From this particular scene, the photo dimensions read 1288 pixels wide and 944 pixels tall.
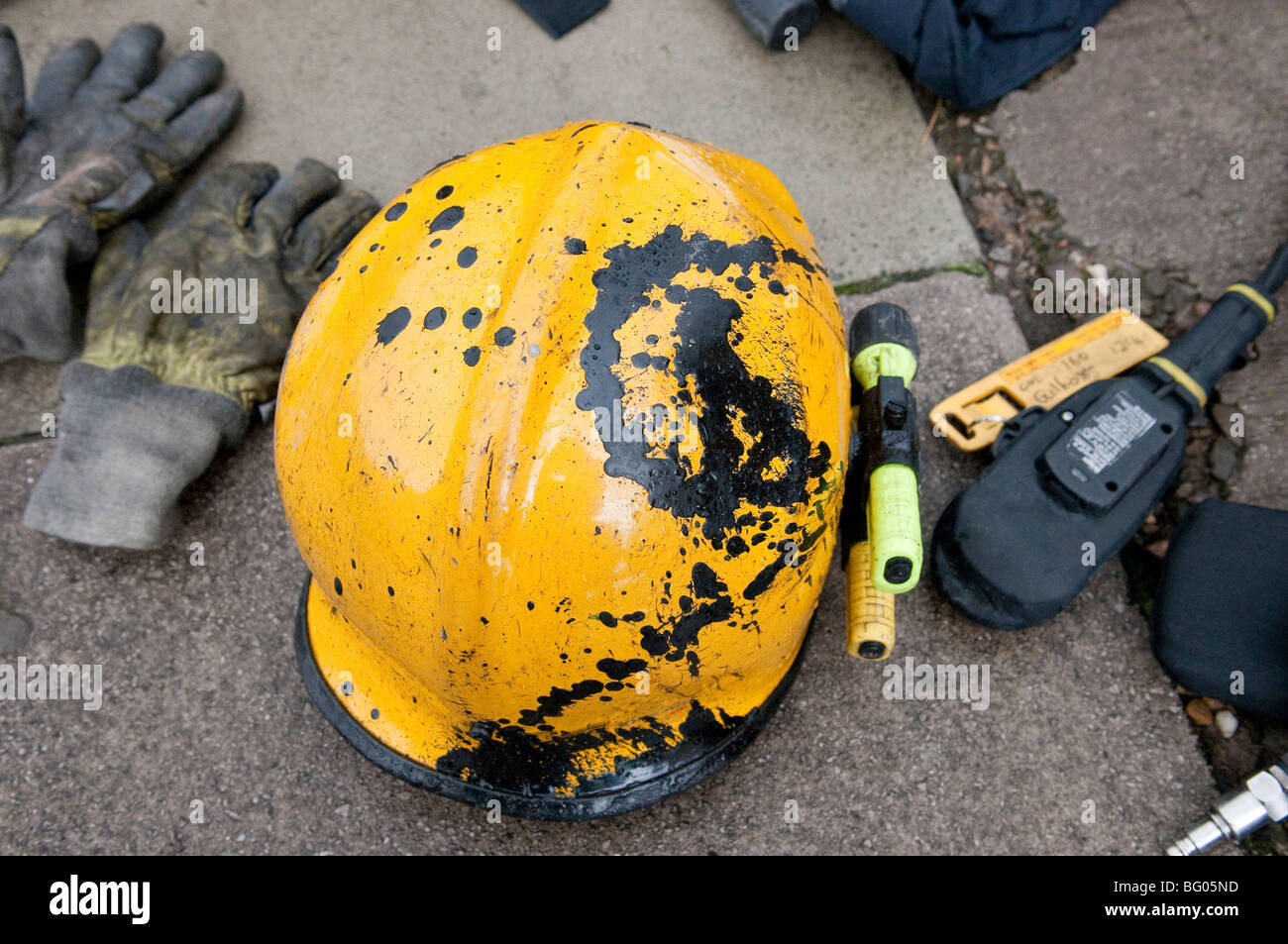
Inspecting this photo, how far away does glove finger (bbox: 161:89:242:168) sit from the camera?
2672mm

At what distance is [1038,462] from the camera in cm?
203

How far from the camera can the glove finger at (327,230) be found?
2486 millimetres

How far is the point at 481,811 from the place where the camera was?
6.34 ft

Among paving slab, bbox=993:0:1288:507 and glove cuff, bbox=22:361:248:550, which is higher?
paving slab, bbox=993:0:1288:507

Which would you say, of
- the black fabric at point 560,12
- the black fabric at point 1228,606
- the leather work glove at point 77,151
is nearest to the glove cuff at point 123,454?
the leather work glove at point 77,151

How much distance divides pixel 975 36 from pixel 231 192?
2.38m

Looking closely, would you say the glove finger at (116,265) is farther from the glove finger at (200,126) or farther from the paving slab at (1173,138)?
the paving slab at (1173,138)

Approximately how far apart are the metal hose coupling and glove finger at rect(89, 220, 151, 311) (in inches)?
118

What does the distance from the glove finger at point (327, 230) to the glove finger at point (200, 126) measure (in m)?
0.47

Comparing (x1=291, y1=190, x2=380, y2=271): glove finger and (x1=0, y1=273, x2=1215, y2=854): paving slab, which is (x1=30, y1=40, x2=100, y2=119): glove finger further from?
(x1=0, y1=273, x2=1215, y2=854): paving slab

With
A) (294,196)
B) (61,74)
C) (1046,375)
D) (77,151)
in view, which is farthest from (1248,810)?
(61,74)

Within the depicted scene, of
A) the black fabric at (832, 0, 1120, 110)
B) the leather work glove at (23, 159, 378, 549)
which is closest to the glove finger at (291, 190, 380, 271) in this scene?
the leather work glove at (23, 159, 378, 549)

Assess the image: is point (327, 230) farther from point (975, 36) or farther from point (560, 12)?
point (975, 36)

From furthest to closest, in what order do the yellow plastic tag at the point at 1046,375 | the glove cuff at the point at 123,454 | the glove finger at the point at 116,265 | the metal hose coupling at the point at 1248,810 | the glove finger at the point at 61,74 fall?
1. the glove finger at the point at 61,74
2. the glove finger at the point at 116,265
3. the yellow plastic tag at the point at 1046,375
4. the glove cuff at the point at 123,454
5. the metal hose coupling at the point at 1248,810
